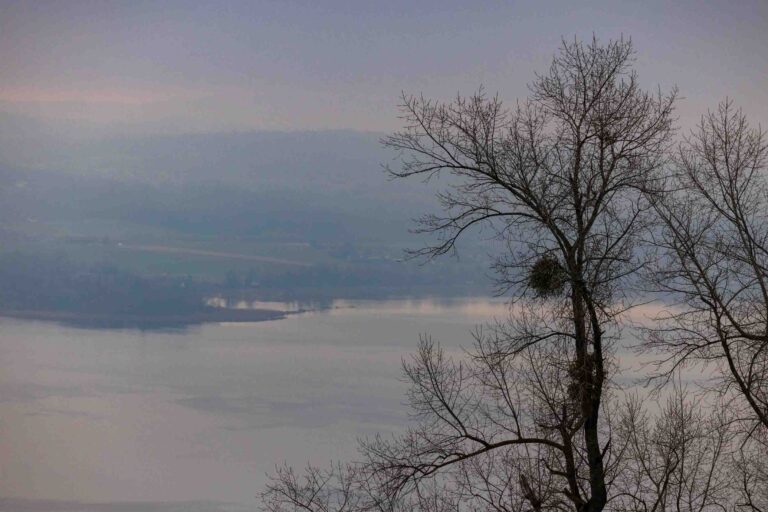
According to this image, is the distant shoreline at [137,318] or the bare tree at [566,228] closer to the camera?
the bare tree at [566,228]

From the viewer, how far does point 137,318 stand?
77500 mm

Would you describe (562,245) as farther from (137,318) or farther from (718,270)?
(137,318)

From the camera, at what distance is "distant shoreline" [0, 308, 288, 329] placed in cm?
7512

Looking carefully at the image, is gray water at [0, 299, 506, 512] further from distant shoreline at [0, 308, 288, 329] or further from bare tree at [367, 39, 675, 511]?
bare tree at [367, 39, 675, 511]

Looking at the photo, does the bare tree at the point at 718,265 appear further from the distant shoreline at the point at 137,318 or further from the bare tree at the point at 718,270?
the distant shoreline at the point at 137,318

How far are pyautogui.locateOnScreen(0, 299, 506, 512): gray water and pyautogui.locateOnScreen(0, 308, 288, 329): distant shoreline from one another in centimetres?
417

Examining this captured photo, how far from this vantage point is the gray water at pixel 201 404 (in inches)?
1320

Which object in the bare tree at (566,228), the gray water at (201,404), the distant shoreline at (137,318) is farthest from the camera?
the distant shoreline at (137,318)

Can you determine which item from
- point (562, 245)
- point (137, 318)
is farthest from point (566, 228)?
point (137, 318)

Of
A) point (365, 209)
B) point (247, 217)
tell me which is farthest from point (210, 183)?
point (365, 209)

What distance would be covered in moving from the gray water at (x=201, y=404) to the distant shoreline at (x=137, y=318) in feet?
13.7

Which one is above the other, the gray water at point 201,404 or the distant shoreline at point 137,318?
the distant shoreline at point 137,318

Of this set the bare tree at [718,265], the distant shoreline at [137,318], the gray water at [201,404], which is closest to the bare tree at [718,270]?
the bare tree at [718,265]

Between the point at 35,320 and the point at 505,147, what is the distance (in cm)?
7444
